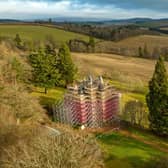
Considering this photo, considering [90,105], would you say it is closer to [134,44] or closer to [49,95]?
[49,95]

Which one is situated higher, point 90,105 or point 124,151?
point 90,105

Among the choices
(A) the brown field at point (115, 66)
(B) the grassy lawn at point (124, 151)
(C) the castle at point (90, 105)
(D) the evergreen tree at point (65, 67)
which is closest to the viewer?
(B) the grassy lawn at point (124, 151)

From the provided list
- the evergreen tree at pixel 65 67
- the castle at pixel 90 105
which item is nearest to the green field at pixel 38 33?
the evergreen tree at pixel 65 67

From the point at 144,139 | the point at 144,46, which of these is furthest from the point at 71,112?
the point at 144,46

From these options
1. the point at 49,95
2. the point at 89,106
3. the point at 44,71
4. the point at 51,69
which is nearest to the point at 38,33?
the point at 51,69

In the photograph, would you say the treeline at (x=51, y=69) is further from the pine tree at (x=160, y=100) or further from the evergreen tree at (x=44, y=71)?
the pine tree at (x=160, y=100)

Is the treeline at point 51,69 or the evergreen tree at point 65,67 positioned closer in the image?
the treeline at point 51,69
